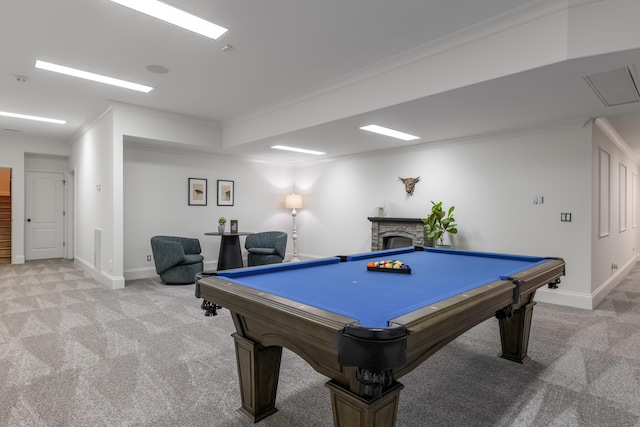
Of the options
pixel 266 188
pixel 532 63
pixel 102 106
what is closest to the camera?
pixel 532 63

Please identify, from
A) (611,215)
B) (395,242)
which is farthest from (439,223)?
(611,215)

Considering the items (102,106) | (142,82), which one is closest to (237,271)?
(142,82)

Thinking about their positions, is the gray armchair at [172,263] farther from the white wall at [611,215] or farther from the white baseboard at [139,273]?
the white wall at [611,215]

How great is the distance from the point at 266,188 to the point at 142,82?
422 centimetres

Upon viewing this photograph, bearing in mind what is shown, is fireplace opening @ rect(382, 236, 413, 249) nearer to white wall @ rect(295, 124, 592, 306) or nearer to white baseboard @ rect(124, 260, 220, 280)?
white wall @ rect(295, 124, 592, 306)

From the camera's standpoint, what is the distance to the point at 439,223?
18.4ft

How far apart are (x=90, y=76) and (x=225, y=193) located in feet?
12.1

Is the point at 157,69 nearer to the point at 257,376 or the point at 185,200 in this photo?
the point at 185,200

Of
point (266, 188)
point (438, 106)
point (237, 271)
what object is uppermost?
point (438, 106)

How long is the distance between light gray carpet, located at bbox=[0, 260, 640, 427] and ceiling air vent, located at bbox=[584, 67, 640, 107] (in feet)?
7.87

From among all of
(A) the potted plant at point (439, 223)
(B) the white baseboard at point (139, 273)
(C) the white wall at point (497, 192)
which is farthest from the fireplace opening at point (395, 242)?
(B) the white baseboard at point (139, 273)

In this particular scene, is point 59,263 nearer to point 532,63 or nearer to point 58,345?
point 58,345

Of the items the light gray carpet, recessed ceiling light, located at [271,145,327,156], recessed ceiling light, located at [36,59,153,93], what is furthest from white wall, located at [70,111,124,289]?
recessed ceiling light, located at [271,145,327,156]

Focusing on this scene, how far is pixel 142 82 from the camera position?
14.7ft
